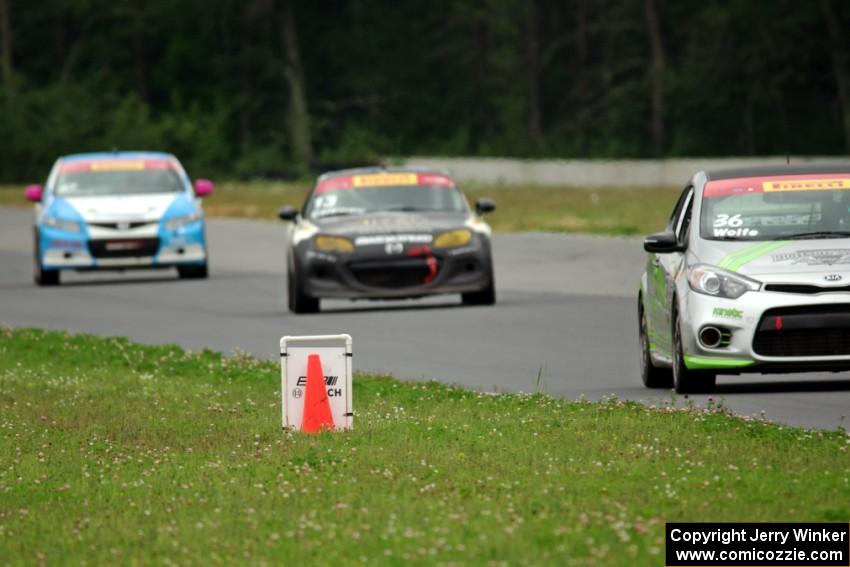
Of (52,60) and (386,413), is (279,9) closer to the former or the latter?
(52,60)

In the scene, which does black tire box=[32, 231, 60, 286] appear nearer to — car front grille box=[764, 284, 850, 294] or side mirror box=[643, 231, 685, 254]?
side mirror box=[643, 231, 685, 254]

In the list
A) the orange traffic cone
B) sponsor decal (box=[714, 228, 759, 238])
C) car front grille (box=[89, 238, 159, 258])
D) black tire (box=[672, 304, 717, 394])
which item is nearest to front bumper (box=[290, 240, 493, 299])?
car front grille (box=[89, 238, 159, 258])

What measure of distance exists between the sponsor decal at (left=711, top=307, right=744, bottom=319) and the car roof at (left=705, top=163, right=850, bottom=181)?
4.37ft

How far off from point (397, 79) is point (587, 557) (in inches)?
3513

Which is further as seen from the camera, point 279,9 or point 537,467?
point 279,9

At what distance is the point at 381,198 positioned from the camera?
24266mm

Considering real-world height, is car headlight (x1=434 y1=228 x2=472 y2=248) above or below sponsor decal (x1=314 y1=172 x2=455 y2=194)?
below

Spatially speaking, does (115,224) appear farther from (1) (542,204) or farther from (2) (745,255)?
(1) (542,204)

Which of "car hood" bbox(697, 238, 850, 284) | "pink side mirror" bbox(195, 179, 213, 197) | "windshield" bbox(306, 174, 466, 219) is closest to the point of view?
"car hood" bbox(697, 238, 850, 284)

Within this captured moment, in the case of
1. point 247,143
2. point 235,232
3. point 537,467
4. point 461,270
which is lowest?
point 247,143

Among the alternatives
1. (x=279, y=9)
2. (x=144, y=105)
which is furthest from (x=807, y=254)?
(x=279, y=9)

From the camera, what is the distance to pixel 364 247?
75.4 ft

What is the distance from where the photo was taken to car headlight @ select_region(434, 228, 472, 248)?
23047 mm

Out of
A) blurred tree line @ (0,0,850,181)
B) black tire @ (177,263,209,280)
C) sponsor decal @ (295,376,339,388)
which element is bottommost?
blurred tree line @ (0,0,850,181)
